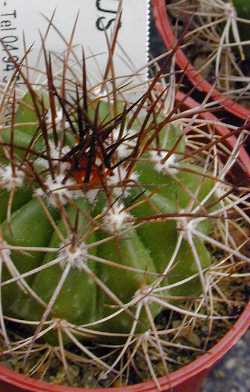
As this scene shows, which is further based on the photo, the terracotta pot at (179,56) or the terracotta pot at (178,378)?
the terracotta pot at (179,56)

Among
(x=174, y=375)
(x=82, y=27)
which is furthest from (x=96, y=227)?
(x=82, y=27)

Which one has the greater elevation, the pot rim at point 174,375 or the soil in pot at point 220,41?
the soil in pot at point 220,41

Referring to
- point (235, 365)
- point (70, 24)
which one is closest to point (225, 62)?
point (70, 24)

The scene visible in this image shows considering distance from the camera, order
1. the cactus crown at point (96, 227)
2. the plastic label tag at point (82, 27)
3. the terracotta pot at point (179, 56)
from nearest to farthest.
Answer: the cactus crown at point (96, 227), the plastic label tag at point (82, 27), the terracotta pot at point (179, 56)

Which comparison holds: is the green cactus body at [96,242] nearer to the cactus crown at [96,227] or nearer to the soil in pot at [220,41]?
the cactus crown at [96,227]

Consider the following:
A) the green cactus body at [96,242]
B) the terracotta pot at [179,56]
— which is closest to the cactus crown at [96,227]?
the green cactus body at [96,242]

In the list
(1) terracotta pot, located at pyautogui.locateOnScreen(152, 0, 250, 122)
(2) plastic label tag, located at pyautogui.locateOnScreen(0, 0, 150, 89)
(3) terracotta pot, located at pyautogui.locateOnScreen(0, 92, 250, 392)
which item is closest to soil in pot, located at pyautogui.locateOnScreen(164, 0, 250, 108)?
(1) terracotta pot, located at pyautogui.locateOnScreen(152, 0, 250, 122)

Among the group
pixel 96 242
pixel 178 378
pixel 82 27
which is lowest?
pixel 178 378

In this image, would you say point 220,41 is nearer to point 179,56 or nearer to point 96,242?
point 179,56
